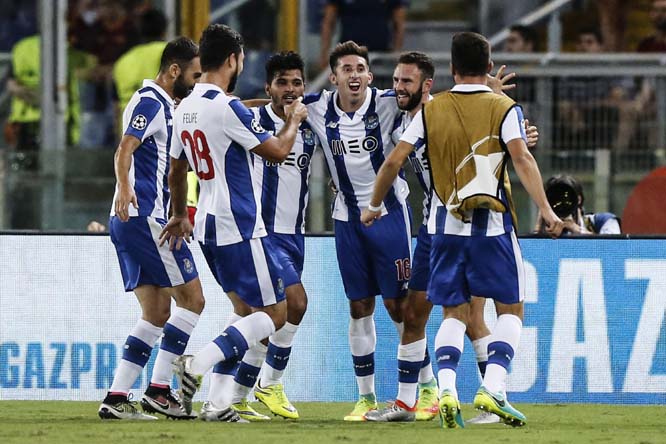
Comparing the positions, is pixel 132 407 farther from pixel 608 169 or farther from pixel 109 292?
pixel 608 169

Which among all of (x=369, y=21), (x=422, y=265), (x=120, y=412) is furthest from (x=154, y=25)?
(x=120, y=412)

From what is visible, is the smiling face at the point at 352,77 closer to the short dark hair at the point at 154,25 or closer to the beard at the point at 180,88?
the beard at the point at 180,88

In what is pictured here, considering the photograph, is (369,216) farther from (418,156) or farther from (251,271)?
(418,156)

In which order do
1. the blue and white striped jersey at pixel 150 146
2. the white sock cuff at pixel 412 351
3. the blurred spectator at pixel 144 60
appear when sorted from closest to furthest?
the blue and white striped jersey at pixel 150 146 → the white sock cuff at pixel 412 351 → the blurred spectator at pixel 144 60

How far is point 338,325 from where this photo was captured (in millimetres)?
10773

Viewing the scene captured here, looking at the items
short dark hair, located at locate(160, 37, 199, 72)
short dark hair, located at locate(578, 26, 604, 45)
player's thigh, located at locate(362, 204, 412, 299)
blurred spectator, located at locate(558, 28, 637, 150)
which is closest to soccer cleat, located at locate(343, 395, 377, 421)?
player's thigh, located at locate(362, 204, 412, 299)

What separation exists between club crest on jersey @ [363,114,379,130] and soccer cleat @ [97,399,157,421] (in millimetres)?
2133

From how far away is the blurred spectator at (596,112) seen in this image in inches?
562

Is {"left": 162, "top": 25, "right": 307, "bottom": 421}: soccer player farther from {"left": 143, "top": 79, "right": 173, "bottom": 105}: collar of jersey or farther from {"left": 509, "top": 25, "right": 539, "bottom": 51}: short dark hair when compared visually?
{"left": 509, "top": 25, "right": 539, "bottom": 51}: short dark hair

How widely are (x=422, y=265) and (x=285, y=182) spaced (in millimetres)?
1086

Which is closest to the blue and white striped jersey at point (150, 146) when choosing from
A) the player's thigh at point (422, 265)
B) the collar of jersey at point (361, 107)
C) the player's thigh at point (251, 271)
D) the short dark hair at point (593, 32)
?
the player's thigh at point (251, 271)

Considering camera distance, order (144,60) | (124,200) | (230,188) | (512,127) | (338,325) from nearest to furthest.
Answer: (512,127) < (230,188) < (124,200) < (338,325) < (144,60)

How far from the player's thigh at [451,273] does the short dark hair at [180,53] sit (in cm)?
191

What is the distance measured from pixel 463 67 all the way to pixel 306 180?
5.89 ft
